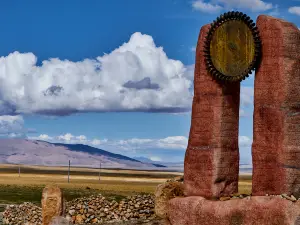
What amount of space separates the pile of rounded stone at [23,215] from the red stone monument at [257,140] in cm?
1160

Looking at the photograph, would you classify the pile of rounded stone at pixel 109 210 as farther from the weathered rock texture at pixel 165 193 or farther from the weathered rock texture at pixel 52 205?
the weathered rock texture at pixel 52 205

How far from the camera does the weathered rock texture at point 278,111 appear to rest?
72.4ft

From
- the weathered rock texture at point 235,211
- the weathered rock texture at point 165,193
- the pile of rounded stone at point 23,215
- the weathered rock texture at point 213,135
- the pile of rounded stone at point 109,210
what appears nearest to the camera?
the weathered rock texture at point 235,211

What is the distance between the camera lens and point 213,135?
78.0 feet

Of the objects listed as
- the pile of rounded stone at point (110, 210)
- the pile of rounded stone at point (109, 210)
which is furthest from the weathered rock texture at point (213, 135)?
the pile of rounded stone at point (110, 210)

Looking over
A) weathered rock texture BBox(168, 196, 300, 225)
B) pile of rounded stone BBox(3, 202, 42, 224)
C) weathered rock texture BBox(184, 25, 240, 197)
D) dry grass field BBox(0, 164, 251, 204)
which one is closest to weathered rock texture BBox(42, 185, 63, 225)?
weathered rock texture BBox(168, 196, 300, 225)

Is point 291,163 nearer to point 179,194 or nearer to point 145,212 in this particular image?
point 179,194

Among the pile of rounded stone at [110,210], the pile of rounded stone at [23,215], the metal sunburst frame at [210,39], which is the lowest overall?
the pile of rounded stone at [23,215]

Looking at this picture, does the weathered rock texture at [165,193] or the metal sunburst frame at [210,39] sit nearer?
the metal sunburst frame at [210,39]

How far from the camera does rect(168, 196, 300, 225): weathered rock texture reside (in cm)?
2109

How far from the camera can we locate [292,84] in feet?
72.6

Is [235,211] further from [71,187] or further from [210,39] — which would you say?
[71,187]

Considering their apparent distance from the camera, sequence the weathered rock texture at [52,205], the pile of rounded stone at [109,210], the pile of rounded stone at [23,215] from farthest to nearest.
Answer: the pile of rounded stone at [23,215]
the pile of rounded stone at [109,210]
the weathered rock texture at [52,205]

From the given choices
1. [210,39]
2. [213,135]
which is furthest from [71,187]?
[210,39]
